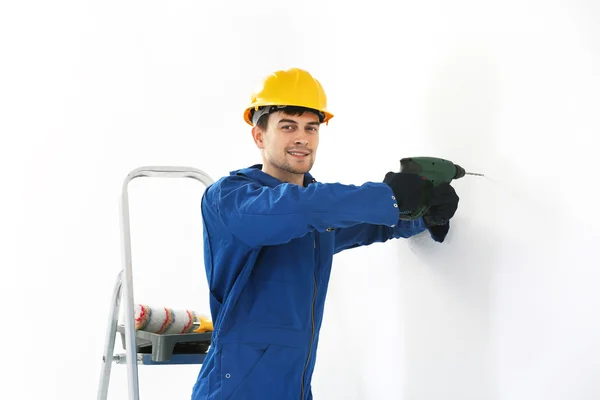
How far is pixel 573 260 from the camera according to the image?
62.3 inches

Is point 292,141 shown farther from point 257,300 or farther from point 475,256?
point 475,256

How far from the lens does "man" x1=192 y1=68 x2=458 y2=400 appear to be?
1.66m

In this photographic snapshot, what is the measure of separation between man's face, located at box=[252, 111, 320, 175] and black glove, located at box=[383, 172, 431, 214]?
1.04ft

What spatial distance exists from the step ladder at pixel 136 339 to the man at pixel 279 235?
36cm

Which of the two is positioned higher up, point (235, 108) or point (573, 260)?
point (235, 108)

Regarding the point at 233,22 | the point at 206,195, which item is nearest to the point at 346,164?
the point at 206,195

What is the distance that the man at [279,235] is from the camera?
1.66 metres

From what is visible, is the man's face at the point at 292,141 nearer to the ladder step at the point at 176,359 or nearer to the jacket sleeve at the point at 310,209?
the jacket sleeve at the point at 310,209

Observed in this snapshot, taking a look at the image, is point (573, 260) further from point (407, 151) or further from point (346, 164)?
point (346, 164)

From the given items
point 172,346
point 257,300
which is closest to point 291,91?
point 257,300

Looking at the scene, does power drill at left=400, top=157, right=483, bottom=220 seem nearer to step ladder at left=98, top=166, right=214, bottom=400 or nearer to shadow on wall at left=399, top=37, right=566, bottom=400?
shadow on wall at left=399, top=37, right=566, bottom=400

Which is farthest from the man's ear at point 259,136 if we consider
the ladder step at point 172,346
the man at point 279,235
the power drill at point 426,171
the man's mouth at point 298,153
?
the ladder step at point 172,346

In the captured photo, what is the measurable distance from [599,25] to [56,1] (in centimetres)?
277

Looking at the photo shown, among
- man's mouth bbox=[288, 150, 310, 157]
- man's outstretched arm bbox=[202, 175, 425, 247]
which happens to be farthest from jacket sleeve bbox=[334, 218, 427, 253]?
man's outstretched arm bbox=[202, 175, 425, 247]
